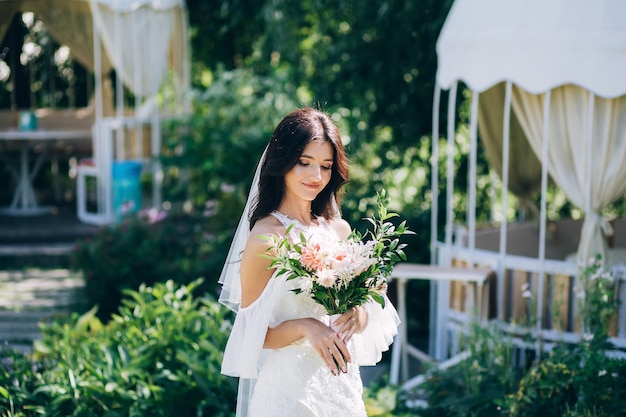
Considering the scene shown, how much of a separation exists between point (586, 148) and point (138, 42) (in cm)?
593

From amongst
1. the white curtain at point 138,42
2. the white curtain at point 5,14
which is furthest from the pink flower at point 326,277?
the white curtain at point 5,14

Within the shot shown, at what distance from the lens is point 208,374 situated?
492 centimetres

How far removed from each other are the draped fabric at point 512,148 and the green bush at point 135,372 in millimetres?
2668

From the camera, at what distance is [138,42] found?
33.8 ft

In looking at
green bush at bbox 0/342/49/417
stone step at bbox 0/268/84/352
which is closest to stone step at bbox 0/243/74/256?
stone step at bbox 0/268/84/352

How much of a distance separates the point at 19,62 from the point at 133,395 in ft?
30.2

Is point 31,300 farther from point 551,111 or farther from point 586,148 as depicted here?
point 586,148

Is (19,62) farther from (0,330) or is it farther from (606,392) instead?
(606,392)

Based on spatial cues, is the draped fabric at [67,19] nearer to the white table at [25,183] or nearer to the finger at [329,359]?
the white table at [25,183]

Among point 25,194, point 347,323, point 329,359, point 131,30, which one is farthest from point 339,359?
point 25,194

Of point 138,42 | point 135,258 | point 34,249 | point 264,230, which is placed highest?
point 138,42

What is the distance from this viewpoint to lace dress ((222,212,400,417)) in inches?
127

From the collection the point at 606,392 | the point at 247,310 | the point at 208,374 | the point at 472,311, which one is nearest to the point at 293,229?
the point at 247,310

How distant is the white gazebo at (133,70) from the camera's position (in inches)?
395
